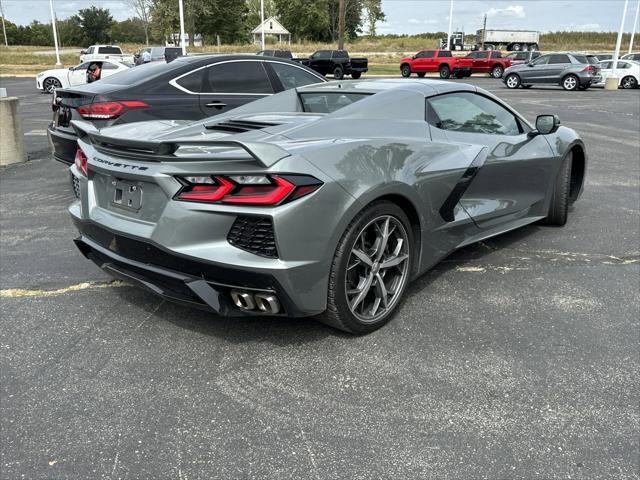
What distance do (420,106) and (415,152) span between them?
50 centimetres

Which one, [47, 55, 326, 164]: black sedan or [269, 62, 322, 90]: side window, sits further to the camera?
[269, 62, 322, 90]: side window

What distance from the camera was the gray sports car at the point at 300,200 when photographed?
2670 millimetres

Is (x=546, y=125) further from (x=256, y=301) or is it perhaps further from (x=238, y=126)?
(x=256, y=301)

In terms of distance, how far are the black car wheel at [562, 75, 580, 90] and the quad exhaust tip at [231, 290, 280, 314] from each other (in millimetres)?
27616

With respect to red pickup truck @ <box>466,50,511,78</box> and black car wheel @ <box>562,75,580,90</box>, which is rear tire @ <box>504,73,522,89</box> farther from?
red pickup truck @ <box>466,50,511,78</box>

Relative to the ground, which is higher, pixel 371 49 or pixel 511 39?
pixel 511 39

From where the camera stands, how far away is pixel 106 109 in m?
5.95

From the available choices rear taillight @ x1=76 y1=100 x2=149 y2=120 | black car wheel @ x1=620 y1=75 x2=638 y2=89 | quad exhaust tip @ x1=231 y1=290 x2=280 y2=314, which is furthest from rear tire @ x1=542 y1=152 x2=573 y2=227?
black car wheel @ x1=620 y1=75 x2=638 y2=89

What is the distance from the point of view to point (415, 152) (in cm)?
344

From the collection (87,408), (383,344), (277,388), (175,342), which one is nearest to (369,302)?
(383,344)

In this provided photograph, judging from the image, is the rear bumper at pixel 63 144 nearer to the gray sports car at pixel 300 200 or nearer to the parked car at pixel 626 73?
the gray sports car at pixel 300 200

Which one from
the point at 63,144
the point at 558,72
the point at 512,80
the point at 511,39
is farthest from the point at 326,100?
the point at 511,39

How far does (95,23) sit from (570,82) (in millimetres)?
95447

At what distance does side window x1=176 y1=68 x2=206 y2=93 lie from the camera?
21.2 ft
